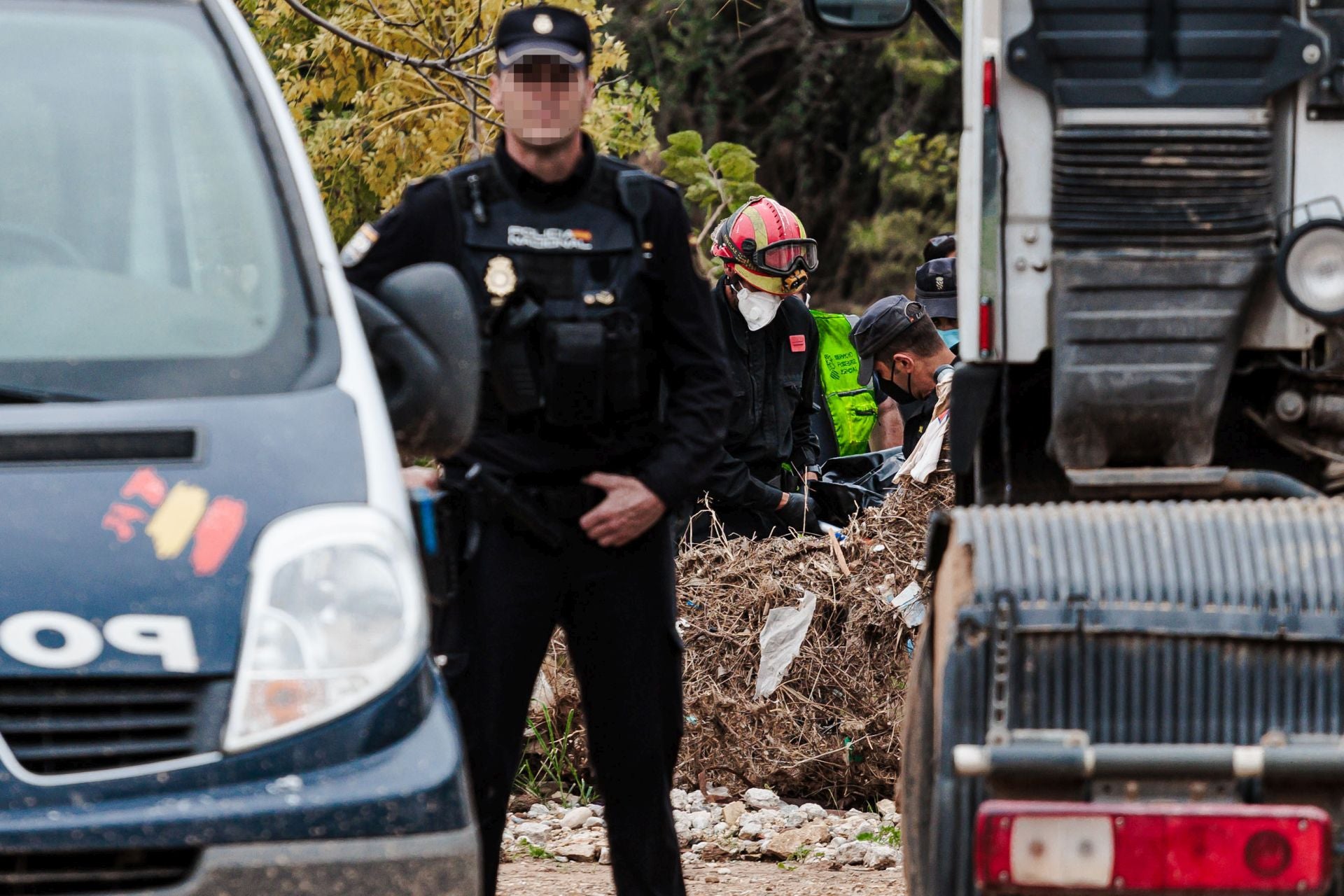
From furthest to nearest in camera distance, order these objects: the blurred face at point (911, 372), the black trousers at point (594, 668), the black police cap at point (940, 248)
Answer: the black police cap at point (940, 248), the blurred face at point (911, 372), the black trousers at point (594, 668)

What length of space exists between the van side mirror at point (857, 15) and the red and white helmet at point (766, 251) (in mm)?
3397

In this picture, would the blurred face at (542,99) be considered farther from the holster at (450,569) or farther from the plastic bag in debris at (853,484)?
the plastic bag in debris at (853,484)

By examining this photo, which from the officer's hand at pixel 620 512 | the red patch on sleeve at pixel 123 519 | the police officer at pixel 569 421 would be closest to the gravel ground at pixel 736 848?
the police officer at pixel 569 421

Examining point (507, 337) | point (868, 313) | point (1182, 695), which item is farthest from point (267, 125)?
point (868, 313)

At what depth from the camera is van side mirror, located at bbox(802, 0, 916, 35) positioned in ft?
14.5

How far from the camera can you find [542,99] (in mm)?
4281

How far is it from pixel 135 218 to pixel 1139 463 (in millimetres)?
2121

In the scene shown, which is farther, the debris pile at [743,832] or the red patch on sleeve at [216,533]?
the debris pile at [743,832]

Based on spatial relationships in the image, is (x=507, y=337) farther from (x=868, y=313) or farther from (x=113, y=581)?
(x=868, y=313)

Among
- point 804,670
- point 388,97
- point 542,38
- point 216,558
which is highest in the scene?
point 388,97

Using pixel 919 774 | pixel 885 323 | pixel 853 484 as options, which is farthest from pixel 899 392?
pixel 919 774

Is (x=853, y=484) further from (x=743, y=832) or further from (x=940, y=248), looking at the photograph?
(x=940, y=248)

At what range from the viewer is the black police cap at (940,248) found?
30.8 ft

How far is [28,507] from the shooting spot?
2998mm
